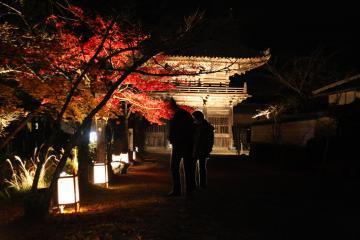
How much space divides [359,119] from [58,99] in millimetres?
11415

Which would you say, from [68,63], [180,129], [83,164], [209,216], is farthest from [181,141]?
[83,164]

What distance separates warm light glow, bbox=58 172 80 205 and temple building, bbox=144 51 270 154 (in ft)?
67.4

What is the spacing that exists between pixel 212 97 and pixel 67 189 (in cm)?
2190

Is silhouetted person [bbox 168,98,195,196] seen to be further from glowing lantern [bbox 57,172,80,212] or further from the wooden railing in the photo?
the wooden railing

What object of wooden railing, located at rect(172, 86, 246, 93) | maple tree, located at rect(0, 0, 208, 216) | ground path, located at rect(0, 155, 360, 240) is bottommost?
ground path, located at rect(0, 155, 360, 240)

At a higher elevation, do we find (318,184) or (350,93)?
(350,93)

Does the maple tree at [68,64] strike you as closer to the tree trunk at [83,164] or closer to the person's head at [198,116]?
the tree trunk at [83,164]

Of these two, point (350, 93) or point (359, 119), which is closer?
point (359, 119)

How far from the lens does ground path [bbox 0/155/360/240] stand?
594 cm

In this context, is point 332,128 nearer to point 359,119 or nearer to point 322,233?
point 359,119

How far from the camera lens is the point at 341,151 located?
15.8 m

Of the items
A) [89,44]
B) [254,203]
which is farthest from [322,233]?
[89,44]

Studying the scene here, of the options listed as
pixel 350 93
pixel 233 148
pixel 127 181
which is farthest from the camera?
pixel 233 148

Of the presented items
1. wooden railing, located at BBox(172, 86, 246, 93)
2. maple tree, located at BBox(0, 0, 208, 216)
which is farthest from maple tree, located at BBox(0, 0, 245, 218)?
wooden railing, located at BBox(172, 86, 246, 93)
